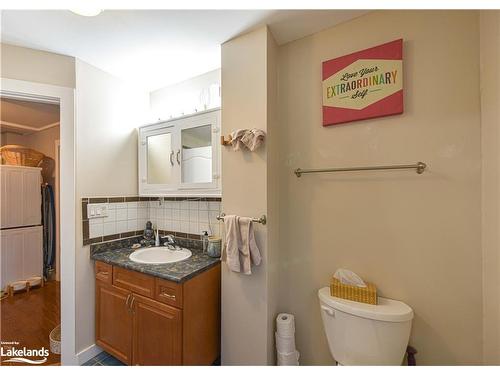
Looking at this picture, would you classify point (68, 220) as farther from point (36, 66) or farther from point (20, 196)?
point (20, 196)

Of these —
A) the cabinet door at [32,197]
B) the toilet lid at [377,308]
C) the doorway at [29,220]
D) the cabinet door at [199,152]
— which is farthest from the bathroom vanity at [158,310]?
the cabinet door at [32,197]

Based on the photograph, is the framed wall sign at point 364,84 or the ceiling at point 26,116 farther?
the ceiling at point 26,116

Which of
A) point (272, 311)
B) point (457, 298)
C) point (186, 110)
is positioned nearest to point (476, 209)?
point (457, 298)

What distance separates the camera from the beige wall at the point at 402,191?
3.17ft

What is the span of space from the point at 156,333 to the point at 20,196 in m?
2.85

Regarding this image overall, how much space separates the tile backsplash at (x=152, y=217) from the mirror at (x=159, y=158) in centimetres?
23

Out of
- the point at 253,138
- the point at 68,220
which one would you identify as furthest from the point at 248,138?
the point at 68,220

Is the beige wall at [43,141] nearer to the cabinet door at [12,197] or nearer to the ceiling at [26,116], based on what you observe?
the ceiling at [26,116]

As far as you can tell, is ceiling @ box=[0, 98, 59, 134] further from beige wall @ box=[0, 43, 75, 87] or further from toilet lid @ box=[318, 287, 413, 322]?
toilet lid @ box=[318, 287, 413, 322]

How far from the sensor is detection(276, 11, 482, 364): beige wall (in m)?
0.97

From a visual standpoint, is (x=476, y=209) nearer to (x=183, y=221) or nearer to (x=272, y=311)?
(x=272, y=311)

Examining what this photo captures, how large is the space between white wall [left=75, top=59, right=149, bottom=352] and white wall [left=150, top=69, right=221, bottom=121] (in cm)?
19

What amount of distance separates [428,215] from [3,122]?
429 centimetres

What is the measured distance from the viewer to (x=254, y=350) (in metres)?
1.23
